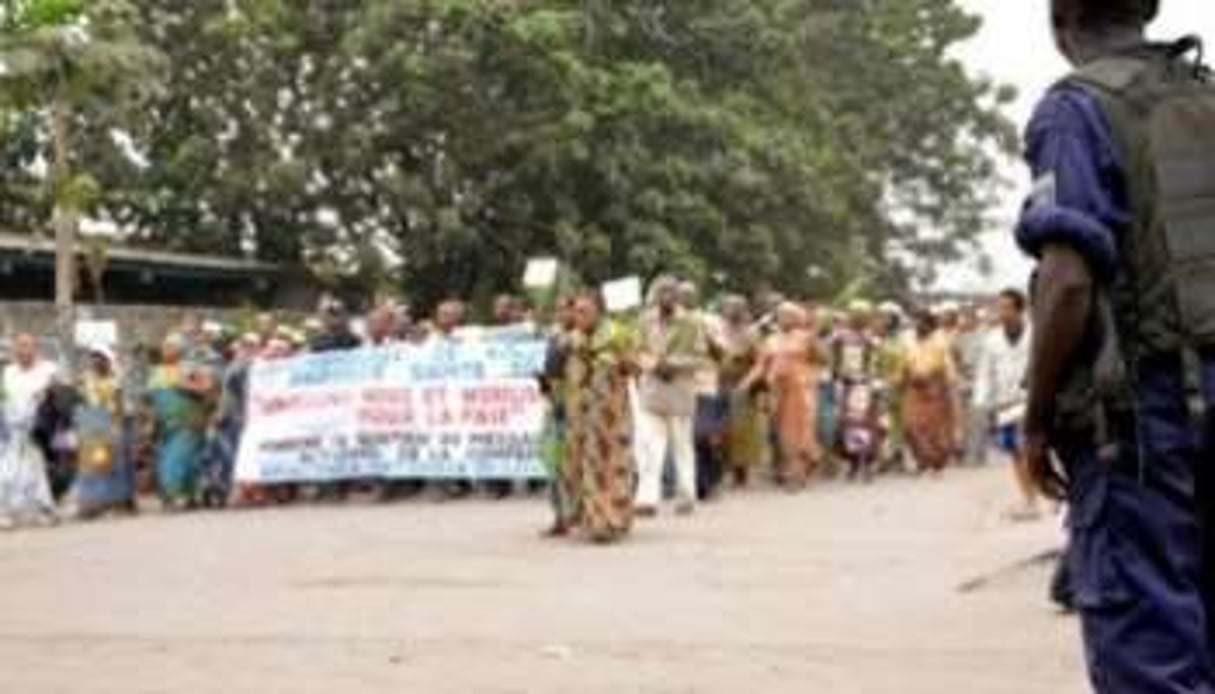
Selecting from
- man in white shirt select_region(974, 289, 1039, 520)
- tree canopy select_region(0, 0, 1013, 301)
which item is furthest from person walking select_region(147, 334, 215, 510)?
tree canopy select_region(0, 0, 1013, 301)

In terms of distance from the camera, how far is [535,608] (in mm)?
11820

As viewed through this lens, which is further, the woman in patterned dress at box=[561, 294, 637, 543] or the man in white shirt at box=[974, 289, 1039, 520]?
the woman in patterned dress at box=[561, 294, 637, 543]

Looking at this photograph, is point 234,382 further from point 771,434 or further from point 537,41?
point 537,41

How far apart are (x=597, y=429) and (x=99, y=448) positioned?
688 cm

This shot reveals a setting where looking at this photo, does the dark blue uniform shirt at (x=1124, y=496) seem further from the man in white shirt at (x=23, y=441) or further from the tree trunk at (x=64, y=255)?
the tree trunk at (x=64, y=255)

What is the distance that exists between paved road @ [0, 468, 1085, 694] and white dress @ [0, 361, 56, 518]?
215 centimetres

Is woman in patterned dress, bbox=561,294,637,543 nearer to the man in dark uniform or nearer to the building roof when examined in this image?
the man in dark uniform

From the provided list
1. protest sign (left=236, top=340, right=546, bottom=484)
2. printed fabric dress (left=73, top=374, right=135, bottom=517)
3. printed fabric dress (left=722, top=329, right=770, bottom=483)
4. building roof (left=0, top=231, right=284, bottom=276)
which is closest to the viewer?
protest sign (left=236, top=340, right=546, bottom=484)

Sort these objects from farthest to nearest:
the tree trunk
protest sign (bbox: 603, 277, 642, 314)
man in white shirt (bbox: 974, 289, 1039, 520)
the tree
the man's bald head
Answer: the tree trunk → protest sign (bbox: 603, 277, 642, 314) → man in white shirt (bbox: 974, 289, 1039, 520) → the tree → the man's bald head

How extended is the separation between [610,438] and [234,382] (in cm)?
681

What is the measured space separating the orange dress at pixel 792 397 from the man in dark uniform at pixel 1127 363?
56.1 feet

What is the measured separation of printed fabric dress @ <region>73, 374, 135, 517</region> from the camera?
21.4 metres

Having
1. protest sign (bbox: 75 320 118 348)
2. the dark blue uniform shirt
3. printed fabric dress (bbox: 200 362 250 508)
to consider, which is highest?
the dark blue uniform shirt

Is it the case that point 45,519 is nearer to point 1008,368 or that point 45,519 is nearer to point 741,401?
point 741,401
